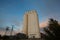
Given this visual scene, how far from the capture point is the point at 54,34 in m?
20.9

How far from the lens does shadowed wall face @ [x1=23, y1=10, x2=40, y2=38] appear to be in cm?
6628

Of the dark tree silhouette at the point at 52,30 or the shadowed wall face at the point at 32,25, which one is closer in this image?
the dark tree silhouette at the point at 52,30

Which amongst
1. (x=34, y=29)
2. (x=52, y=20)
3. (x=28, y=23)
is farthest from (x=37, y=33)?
(x=52, y=20)

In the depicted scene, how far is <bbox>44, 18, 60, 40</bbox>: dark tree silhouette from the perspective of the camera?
20.4 meters

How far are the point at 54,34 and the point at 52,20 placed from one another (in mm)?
3456

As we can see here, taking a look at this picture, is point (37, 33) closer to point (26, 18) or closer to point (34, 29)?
point (34, 29)

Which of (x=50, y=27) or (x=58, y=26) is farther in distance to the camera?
(x=50, y=27)

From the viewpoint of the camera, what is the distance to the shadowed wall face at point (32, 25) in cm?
6628

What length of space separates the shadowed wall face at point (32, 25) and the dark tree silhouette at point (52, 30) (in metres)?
42.4

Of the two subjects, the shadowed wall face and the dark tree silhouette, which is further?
the shadowed wall face

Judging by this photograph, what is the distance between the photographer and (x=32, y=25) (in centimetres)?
6988

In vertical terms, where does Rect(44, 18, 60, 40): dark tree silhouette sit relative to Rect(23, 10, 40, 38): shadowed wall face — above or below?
below

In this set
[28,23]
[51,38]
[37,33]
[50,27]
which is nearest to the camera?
[51,38]

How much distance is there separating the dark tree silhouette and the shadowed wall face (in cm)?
4242
